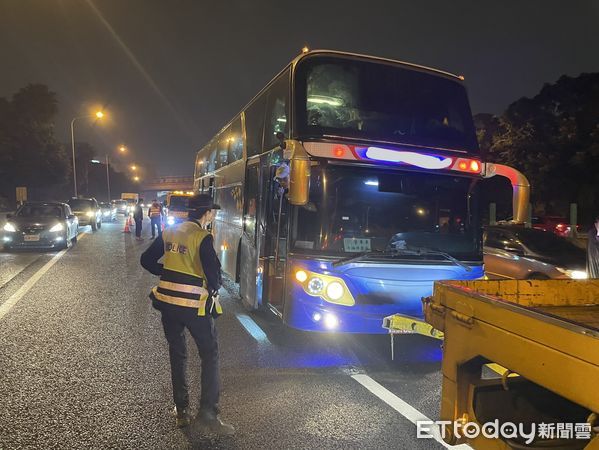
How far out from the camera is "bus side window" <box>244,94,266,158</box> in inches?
303

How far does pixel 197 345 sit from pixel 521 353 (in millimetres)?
2503

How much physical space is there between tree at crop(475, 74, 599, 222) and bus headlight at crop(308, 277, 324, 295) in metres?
25.0

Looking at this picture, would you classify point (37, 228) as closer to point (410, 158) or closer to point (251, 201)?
point (251, 201)

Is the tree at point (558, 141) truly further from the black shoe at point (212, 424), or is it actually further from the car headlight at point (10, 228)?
the black shoe at point (212, 424)

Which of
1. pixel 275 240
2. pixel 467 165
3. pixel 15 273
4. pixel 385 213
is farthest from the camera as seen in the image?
pixel 15 273

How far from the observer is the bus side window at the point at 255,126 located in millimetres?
7707

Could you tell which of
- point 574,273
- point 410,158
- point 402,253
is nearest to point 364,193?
point 410,158

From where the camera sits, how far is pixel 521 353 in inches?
90.7

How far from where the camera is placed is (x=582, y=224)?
28344 millimetres

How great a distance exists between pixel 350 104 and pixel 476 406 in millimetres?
4108

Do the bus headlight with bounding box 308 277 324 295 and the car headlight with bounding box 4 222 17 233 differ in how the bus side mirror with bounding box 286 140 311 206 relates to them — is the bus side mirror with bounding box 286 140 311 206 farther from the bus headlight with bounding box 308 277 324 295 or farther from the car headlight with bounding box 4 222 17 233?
the car headlight with bounding box 4 222 17 233

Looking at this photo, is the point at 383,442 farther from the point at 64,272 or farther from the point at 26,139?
the point at 26,139

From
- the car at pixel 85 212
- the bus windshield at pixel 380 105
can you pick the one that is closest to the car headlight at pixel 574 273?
the bus windshield at pixel 380 105

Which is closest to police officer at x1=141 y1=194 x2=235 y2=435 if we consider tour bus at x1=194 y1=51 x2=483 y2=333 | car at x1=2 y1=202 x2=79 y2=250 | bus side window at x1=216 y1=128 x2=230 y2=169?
tour bus at x1=194 y1=51 x2=483 y2=333
